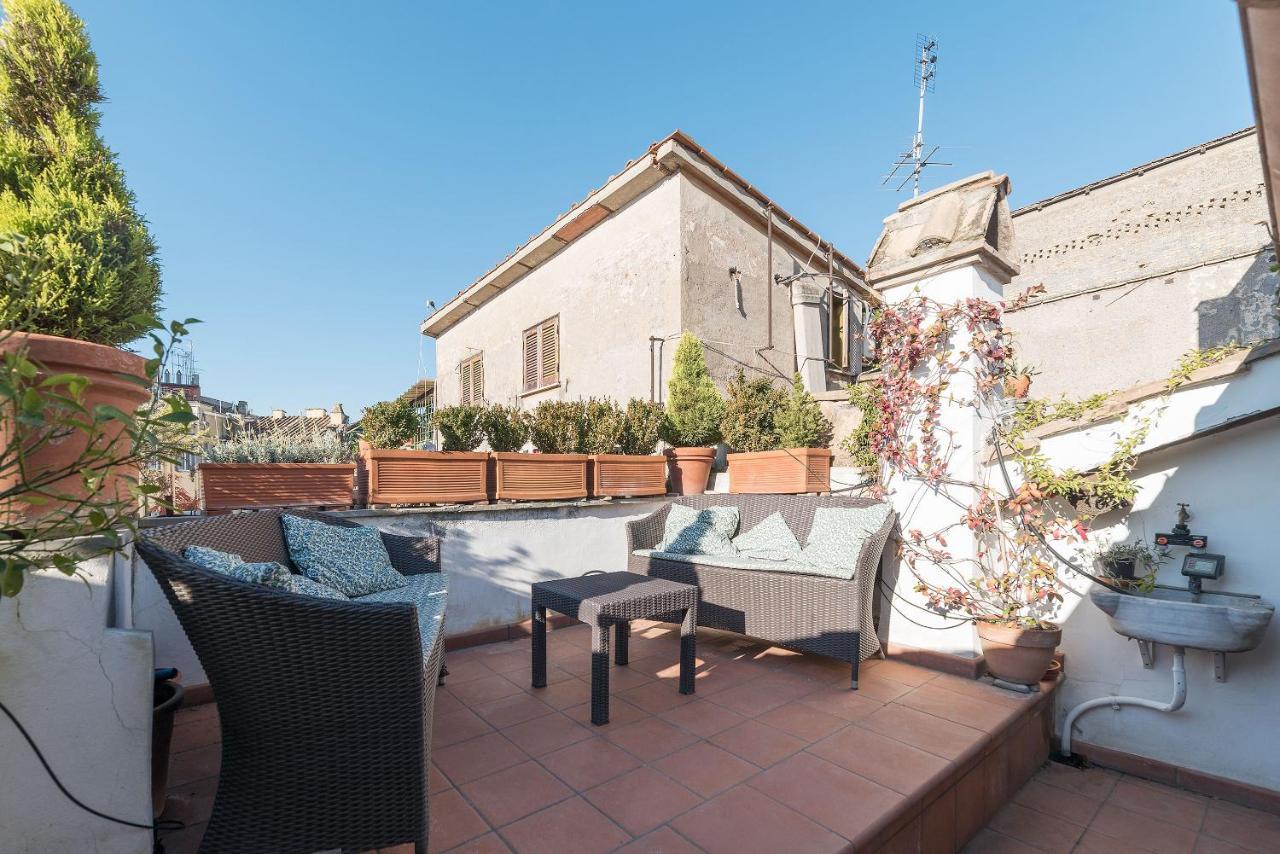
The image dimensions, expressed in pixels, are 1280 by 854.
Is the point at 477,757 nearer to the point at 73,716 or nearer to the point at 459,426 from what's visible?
the point at 73,716

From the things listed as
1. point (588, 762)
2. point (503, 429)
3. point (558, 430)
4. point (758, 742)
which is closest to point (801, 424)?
point (558, 430)

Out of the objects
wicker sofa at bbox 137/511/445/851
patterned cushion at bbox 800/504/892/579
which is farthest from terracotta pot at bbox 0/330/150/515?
patterned cushion at bbox 800/504/892/579

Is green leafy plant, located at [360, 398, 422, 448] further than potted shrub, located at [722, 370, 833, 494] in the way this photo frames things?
No

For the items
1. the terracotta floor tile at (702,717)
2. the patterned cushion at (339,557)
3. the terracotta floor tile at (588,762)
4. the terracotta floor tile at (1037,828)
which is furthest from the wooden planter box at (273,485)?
the terracotta floor tile at (1037,828)

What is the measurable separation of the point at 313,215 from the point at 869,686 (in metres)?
9.26

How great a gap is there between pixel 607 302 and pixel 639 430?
10.2 ft

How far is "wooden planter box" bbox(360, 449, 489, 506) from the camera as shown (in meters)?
3.33

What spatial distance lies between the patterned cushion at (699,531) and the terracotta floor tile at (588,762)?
1685 mm

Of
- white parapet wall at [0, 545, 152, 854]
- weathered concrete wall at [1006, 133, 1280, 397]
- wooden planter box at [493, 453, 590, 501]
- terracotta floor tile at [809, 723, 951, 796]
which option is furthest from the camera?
weathered concrete wall at [1006, 133, 1280, 397]

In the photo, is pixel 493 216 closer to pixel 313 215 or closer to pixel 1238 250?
pixel 313 215

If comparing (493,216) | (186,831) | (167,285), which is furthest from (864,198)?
(186,831)

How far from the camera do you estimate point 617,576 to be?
10.2ft

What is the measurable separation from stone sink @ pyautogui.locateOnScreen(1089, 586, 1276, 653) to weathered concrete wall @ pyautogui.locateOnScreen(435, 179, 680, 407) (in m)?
4.69

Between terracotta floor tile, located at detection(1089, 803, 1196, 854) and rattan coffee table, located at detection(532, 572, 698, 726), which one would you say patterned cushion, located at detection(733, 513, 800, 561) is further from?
→ terracotta floor tile, located at detection(1089, 803, 1196, 854)
